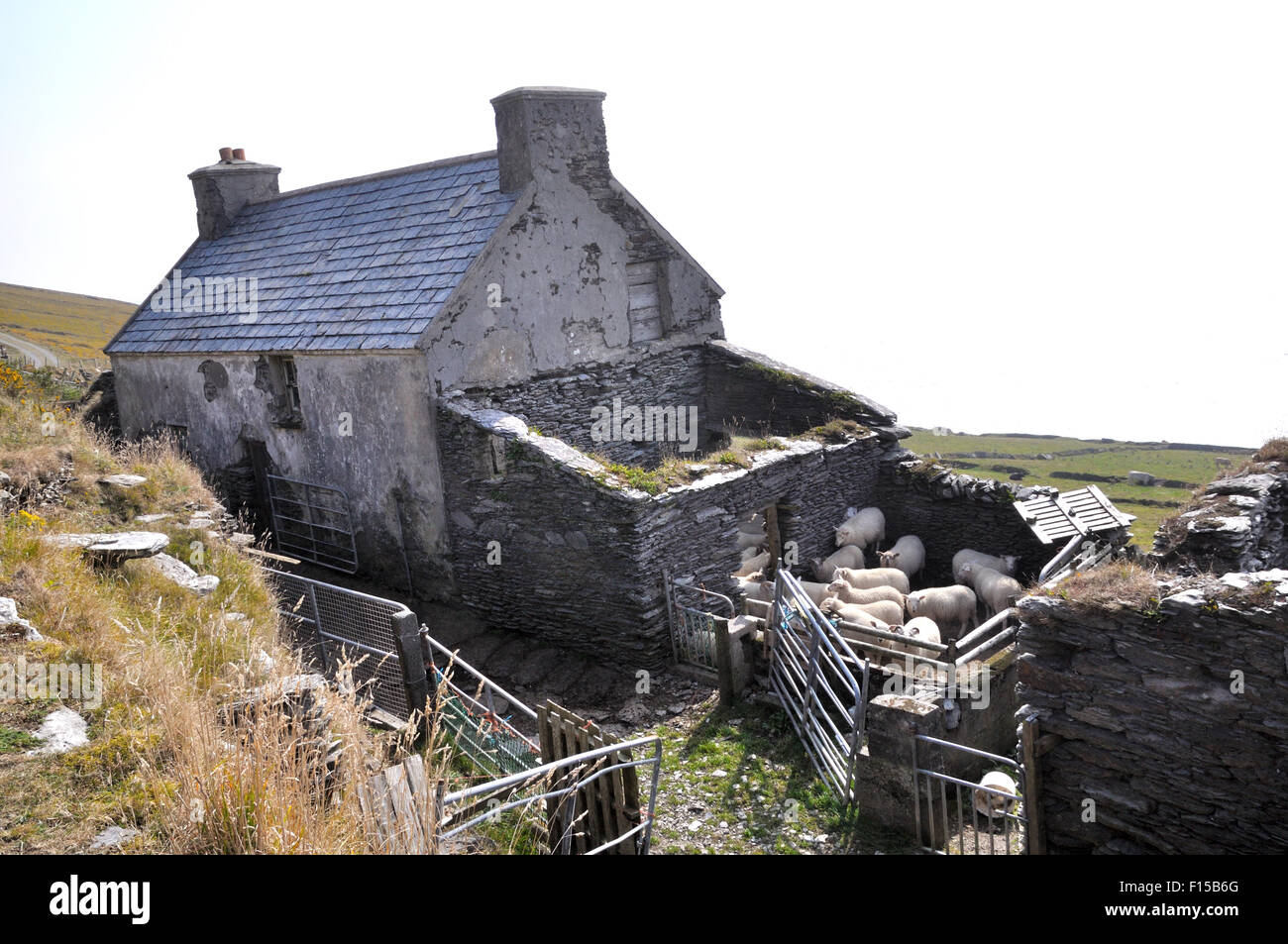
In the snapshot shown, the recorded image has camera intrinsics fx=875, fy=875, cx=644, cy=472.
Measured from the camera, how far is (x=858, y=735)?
27.0ft

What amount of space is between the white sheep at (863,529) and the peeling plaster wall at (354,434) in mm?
6590

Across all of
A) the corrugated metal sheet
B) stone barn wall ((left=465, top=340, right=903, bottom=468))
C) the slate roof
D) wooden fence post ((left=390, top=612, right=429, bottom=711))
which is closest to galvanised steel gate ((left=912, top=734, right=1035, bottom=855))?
wooden fence post ((left=390, top=612, right=429, bottom=711))

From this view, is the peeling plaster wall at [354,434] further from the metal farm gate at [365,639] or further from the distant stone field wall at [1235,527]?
the distant stone field wall at [1235,527]

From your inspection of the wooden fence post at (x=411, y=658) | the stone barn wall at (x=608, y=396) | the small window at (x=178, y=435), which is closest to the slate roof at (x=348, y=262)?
the small window at (x=178, y=435)

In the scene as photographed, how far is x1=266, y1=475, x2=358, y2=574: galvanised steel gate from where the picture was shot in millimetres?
14531

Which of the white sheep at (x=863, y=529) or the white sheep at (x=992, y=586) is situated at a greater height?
the white sheep at (x=863, y=529)

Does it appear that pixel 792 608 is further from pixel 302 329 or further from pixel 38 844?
pixel 302 329

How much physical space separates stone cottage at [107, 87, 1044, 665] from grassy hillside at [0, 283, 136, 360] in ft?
97.1

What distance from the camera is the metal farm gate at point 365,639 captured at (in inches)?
345

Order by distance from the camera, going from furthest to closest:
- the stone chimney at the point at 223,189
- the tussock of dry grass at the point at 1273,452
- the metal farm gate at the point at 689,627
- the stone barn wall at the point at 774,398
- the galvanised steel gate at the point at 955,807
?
the stone chimney at the point at 223,189 < the stone barn wall at the point at 774,398 < the metal farm gate at the point at 689,627 < the tussock of dry grass at the point at 1273,452 < the galvanised steel gate at the point at 955,807

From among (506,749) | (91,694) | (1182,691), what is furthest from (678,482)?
(91,694)

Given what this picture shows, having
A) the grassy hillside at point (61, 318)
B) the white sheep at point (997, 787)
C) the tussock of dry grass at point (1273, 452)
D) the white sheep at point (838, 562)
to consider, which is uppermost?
the grassy hillside at point (61, 318)

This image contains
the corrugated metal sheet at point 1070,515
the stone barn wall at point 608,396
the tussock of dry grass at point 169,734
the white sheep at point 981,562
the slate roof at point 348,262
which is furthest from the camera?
the stone barn wall at point 608,396

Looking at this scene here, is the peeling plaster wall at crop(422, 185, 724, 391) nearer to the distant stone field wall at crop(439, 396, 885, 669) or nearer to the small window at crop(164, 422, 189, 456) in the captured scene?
the distant stone field wall at crop(439, 396, 885, 669)
